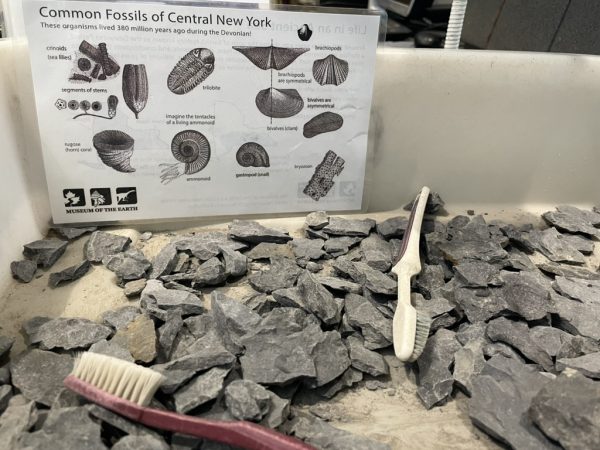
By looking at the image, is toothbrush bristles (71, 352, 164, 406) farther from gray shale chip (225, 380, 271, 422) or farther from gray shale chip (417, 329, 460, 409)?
gray shale chip (417, 329, 460, 409)

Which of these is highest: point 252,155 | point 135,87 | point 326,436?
point 135,87

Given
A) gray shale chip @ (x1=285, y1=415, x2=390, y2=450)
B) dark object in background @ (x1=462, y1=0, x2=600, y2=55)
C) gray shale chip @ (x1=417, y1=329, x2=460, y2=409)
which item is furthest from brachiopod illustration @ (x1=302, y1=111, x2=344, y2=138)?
dark object in background @ (x1=462, y1=0, x2=600, y2=55)

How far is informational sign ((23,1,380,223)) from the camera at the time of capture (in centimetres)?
81

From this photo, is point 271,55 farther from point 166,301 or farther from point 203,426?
point 203,426

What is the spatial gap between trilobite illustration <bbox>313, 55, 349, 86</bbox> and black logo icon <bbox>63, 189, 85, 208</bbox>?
1.51 feet

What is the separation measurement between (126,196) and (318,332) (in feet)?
1.49

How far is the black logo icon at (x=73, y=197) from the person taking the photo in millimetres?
881

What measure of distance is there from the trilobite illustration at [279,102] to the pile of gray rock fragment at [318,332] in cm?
20

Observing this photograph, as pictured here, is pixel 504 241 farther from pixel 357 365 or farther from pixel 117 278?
pixel 117 278

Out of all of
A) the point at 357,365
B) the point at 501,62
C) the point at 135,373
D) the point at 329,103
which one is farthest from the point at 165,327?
the point at 501,62

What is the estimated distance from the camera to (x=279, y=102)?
897mm

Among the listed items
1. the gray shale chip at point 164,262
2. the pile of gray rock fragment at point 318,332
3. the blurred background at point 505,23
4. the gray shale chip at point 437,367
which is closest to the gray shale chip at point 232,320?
the pile of gray rock fragment at point 318,332

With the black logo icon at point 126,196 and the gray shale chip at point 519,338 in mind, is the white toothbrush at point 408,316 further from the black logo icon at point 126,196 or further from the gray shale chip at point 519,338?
the black logo icon at point 126,196

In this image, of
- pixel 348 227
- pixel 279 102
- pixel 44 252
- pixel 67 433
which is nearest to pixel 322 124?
pixel 279 102
